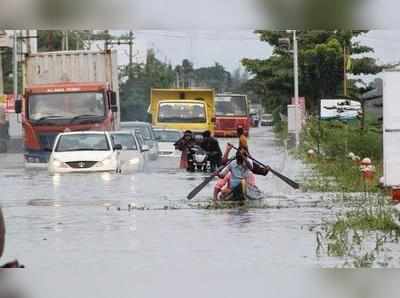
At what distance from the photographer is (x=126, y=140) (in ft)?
99.1

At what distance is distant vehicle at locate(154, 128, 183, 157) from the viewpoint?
38000 millimetres

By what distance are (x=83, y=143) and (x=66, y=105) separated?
315 centimetres

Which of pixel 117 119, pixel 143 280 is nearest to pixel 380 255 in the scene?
pixel 143 280

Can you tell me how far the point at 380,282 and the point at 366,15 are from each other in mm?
2010

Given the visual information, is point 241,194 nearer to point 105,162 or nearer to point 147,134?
point 105,162

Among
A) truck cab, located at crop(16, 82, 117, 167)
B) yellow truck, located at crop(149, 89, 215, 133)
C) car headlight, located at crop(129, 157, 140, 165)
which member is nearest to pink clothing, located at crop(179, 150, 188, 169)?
car headlight, located at crop(129, 157, 140, 165)

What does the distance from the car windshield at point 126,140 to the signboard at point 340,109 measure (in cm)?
571

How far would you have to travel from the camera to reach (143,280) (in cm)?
936

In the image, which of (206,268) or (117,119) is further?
(117,119)

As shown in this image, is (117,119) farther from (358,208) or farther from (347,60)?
(358,208)

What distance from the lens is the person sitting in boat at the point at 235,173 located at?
18938mm

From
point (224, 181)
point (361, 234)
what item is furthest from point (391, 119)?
point (361, 234)

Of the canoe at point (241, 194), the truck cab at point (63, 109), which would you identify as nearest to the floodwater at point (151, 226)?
the canoe at point (241, 194)

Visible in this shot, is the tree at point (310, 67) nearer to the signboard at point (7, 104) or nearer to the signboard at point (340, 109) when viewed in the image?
the signboard at point (340, 109)
